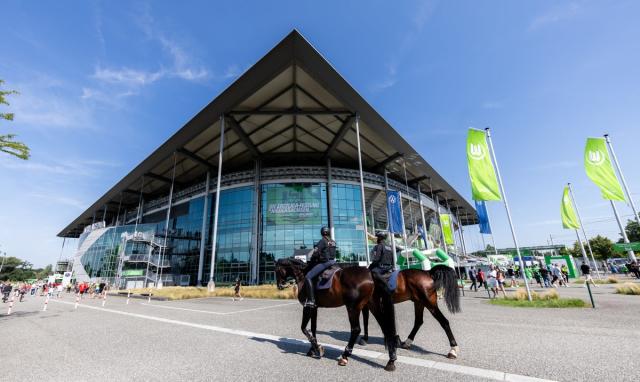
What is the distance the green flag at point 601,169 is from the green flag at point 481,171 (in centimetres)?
866

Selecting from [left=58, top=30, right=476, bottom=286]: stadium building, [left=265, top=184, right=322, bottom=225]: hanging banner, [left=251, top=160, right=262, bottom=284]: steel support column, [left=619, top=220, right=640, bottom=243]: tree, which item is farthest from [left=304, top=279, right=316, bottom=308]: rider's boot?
[left=619, top=220, right=640, bottom=243]: tree

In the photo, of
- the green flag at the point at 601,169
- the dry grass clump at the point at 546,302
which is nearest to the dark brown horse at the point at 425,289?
the dry grass clump at the point at 546,302

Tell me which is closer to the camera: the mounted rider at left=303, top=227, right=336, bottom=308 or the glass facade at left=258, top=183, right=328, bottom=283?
the mounted rider at left=303, top=227, right=336, bottom=308

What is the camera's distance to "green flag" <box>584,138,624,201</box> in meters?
15.9

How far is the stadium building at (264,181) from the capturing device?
2727cm

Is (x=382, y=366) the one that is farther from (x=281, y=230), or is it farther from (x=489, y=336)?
(x=281, y=230)

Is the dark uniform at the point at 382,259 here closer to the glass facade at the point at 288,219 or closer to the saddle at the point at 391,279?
the saddle at the point at 391,279

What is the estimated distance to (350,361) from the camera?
14.2 feet

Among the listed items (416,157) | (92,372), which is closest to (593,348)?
(92,372)

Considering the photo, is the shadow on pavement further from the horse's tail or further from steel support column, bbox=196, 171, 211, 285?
steel support column, bbox=196, 171, 211, 285

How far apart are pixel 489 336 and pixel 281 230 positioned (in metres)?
30.9

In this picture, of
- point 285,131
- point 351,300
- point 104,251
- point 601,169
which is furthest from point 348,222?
point 104,251

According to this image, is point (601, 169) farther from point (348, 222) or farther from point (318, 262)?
point (348, 222)

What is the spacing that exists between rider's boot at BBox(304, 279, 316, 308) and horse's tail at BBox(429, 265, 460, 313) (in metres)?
2.44
